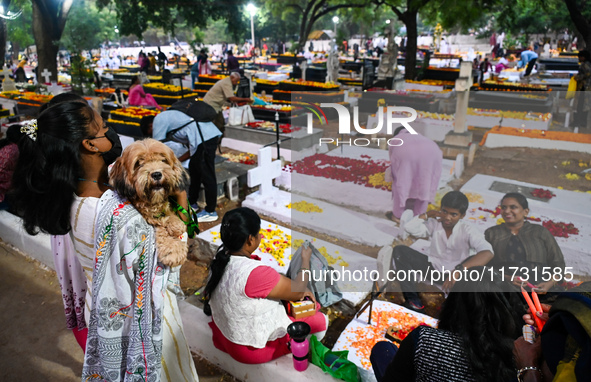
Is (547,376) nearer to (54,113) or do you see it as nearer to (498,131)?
(54,113)

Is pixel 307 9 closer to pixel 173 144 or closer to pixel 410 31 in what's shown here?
pixel 410 31

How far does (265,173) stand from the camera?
6098 mm

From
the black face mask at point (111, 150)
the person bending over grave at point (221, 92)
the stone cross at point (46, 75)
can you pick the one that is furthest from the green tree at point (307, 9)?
the black face mask at point (111, 150)

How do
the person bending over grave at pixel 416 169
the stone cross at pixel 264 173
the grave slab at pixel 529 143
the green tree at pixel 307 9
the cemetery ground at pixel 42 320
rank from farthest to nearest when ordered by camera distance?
the green tree at pixel 307 9 → the grave slab at pixel 529 143 → the stone cross at pixel 264 173 → the person bending over grave at pixel 416 169 → the cemetery ground at pixel 42 320

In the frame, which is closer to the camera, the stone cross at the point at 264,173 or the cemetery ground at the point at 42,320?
the cemetery ground at the point at 42,320

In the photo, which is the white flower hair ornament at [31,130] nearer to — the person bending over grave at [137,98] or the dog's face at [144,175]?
the dog's face at [144,175]

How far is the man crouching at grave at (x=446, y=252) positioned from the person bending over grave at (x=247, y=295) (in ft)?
5.47

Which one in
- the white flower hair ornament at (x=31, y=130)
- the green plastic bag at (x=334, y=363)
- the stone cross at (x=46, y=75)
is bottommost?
the green plastic bag at (x=334, y=363)

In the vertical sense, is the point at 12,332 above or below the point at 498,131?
below

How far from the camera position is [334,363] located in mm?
2582

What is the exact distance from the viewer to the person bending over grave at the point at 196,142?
197 inches

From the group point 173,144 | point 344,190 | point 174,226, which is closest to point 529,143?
point 344,190

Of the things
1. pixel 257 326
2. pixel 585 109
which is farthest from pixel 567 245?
pixel 585 109

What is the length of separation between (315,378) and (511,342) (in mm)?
1227
